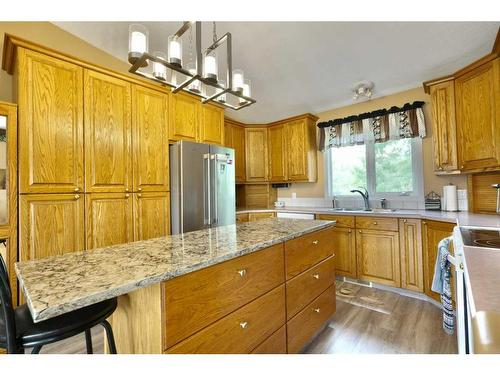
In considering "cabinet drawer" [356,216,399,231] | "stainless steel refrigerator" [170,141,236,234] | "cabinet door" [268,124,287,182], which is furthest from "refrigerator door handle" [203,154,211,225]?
"cabinet drawer" [356,216,399,231]

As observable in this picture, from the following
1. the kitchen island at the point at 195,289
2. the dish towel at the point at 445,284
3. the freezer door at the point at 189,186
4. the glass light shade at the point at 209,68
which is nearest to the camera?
the kitchen island at the point at 195,289

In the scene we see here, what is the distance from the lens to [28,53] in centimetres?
175

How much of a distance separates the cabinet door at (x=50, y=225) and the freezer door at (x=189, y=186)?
826mm

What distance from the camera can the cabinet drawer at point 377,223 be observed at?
2.58 metres

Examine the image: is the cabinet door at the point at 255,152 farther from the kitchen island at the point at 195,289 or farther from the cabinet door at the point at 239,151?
the kitchen island at the point at 195,289

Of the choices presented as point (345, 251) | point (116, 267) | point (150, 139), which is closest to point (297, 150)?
point (345, 251)

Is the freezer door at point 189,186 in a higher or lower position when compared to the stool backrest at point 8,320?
higher

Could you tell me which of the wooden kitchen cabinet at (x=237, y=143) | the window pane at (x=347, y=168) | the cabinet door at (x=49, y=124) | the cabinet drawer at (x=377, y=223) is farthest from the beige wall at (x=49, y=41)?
the cabinet drawer at (x=377, y=223)

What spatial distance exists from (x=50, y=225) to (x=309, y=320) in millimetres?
2023

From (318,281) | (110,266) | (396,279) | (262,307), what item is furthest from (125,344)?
(396,279)

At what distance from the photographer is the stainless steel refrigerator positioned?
2.48m

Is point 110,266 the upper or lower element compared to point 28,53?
lower
